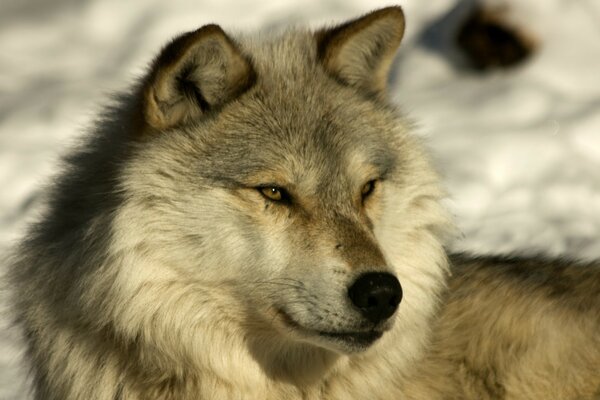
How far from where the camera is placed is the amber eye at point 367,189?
3771 millimetres

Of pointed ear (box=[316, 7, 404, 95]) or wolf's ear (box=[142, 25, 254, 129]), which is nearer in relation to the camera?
wolf's ear (box=[142, 25, 254, 129])

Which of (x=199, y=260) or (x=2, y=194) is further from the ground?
(x=199, y=260)

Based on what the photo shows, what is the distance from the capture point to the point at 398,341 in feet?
12.9

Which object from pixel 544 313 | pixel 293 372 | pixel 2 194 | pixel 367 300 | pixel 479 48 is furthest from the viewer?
pixel 479 48

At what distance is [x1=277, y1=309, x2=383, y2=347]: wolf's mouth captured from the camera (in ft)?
11.2

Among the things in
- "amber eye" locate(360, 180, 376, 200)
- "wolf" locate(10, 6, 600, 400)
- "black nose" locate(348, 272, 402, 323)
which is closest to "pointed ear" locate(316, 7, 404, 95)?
"wolf" locate(10, 6, 600, 400)

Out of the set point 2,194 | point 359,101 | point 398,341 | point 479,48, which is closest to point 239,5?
point 479,48

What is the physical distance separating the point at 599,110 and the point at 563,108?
265mm

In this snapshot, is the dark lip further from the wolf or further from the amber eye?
the amber eye

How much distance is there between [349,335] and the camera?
343cm

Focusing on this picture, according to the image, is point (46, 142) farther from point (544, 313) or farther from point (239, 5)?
point (544, 313)

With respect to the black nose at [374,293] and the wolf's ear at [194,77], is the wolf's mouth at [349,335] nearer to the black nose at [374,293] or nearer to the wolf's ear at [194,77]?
the black nose at [374,293]

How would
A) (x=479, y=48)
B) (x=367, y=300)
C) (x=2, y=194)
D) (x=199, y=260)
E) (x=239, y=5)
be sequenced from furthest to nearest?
(x=239, y=5) < (x=479, y=48) < (x=2, y=194) < (x=199, y=260) < (x=367, y=300)

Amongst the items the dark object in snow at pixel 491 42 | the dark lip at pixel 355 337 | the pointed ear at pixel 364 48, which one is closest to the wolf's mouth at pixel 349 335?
the dark lip at pixel 355 337
